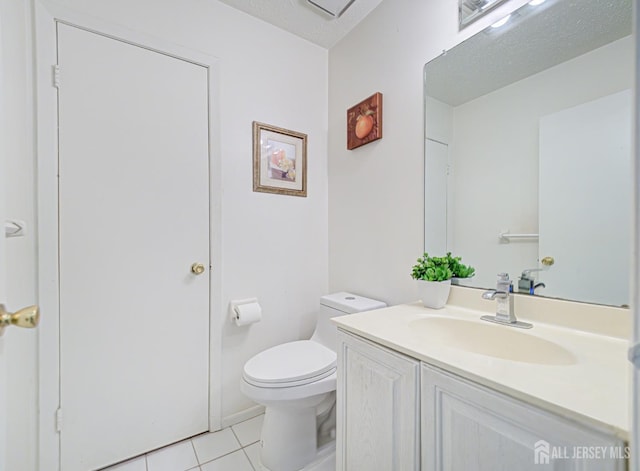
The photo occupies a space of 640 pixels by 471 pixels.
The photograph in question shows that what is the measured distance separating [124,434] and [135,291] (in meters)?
0.69

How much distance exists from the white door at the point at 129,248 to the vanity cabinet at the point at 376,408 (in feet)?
2.96

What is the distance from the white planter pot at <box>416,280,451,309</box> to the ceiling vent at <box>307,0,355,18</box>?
156cm

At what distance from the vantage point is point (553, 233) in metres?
0.96

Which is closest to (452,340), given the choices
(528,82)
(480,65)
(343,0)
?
(528,82)

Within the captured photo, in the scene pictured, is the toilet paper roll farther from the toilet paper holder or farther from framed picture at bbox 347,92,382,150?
framed picture at bbox 347,92,382,150

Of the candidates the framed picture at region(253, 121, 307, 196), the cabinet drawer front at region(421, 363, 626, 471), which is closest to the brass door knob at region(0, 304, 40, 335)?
the cabinet drawer front at region(421, 363, 626, 471)

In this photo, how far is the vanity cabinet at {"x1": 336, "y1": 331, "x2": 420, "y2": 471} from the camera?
77 cm

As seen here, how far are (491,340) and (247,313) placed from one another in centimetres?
117

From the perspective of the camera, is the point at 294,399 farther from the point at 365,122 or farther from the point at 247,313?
the point at 365,122

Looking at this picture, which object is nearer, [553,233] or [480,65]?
[553,233]

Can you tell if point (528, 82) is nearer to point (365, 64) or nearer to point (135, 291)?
point (365, 64)

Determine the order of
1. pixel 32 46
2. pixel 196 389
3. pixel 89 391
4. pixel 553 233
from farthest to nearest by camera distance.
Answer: pixel 196 389, pixel 89 391, pixel 32 46, pixel 553 233

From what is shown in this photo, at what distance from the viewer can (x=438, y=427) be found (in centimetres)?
71

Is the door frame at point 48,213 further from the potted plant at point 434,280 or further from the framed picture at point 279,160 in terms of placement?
the potted plant at point 434,280
